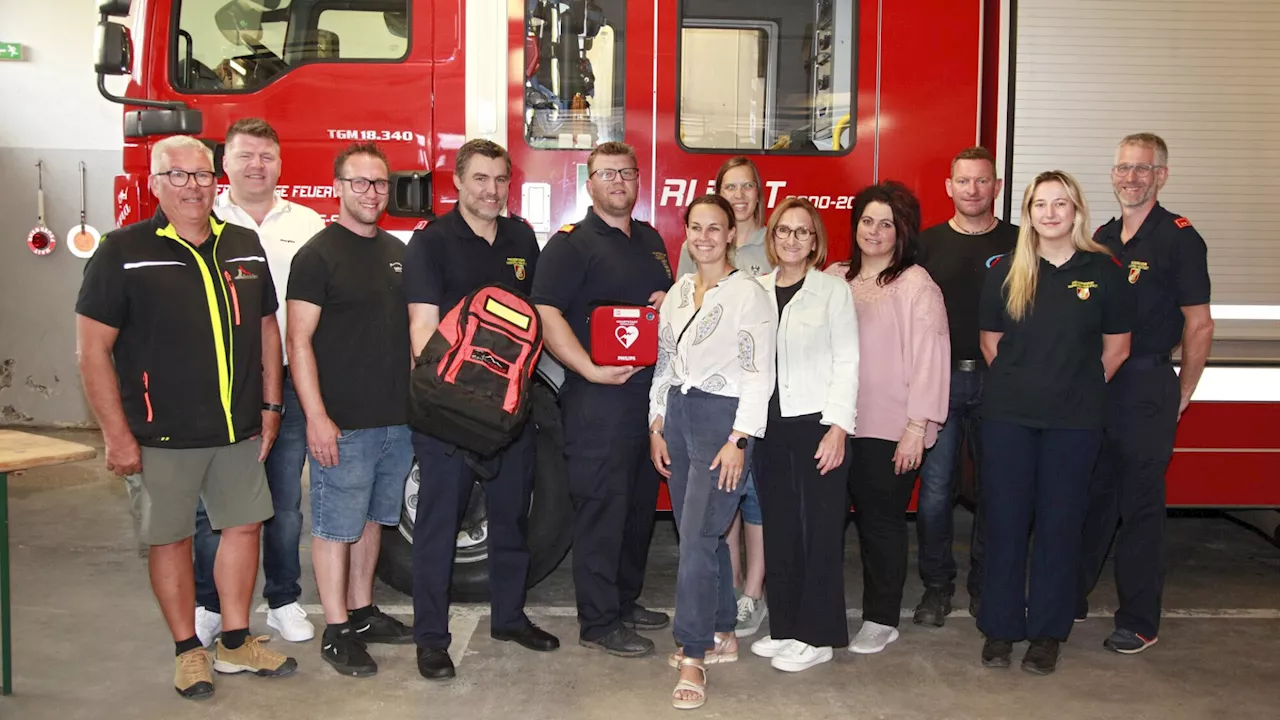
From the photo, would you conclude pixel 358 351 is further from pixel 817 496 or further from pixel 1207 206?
pixel 1207 206

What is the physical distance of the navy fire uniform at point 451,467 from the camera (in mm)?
3773

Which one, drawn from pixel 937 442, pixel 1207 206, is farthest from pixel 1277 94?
pixel 937 442

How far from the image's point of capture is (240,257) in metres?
3.68

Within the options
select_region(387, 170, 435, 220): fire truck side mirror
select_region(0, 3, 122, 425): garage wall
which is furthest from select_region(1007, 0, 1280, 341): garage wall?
select_region(0, 3, 122, 425): garage wall

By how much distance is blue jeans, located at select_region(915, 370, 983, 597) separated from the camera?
430 centimetres

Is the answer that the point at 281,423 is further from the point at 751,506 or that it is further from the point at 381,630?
the point at 751,506

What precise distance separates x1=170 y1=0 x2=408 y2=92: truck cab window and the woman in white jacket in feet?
6.02

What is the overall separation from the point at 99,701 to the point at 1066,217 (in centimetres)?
375

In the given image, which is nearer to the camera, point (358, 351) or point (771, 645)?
point (358, 351)

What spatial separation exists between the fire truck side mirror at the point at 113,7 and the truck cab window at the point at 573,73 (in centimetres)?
155

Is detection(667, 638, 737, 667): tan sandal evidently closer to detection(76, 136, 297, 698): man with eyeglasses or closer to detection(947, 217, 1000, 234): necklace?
detection(76, 136, 297, 698): man with eyeglasses

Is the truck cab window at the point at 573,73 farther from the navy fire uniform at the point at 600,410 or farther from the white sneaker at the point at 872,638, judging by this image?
the white sneaker at the point at 872,638

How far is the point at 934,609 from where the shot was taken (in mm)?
4480

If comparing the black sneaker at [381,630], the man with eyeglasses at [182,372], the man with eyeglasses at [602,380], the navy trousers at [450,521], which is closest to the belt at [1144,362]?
the man with eyeglasses at [602,380]
